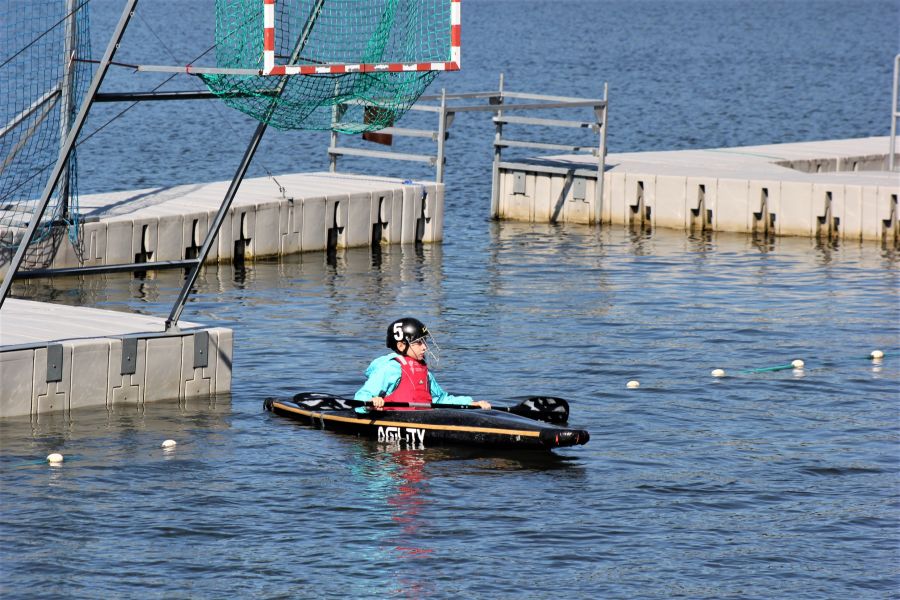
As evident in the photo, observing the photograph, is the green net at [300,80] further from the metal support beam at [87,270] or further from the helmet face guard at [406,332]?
the helmet face guard at [406,332]

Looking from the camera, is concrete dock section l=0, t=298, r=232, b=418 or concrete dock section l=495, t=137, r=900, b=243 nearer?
concrete dock section l=0, t=298, r=232, b=418

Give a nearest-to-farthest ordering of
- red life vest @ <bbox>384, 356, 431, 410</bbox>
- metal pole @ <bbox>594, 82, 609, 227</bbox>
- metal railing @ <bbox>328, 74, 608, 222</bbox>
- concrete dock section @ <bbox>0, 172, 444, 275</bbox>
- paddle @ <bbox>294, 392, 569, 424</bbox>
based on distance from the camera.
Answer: red life vest @ <bbox>384, 356, 431, 410</bbox> → paddle @ <bbox>294, 392, 569, 424</bbox> → concrete dock section @ <bbox>0, 172, 444, 275</bbox> → metal railing @ <bbox>328, 74, 608, 222</bbox> → metal pole @ <bbox>594, 82, 609, 227</bbox>

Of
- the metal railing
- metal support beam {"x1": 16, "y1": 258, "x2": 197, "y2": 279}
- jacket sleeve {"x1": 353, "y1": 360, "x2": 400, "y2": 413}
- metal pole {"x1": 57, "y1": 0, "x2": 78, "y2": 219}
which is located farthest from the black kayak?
the metal railing

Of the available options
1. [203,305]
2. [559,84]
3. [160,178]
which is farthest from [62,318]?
[559,84]

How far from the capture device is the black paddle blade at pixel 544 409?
1798 cm

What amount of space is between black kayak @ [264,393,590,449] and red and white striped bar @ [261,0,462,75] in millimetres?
3592

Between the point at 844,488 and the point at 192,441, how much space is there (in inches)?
264

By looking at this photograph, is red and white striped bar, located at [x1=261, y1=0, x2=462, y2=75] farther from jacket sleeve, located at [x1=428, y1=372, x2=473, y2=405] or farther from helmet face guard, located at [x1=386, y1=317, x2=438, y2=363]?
jacket sleeve, located at [x1=428, y1=372, x2=473, y2=405]

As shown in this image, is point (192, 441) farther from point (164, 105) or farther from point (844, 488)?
point (164, 105)

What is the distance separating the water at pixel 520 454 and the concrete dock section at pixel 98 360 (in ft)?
0.88

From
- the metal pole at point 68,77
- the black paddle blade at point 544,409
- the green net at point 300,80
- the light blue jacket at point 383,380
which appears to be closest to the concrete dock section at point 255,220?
the metal pole at point 68,77

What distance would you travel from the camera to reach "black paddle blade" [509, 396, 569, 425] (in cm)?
1798

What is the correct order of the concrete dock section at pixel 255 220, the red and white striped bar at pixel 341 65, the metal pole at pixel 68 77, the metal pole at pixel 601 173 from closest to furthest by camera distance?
the red and white striped bar at pixel 341 65 < the metal pole at pixel 68 77 < the concrete dock section at pixel 255 220 < the metal pole at pixel 601 173

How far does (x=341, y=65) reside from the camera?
16859 mm
